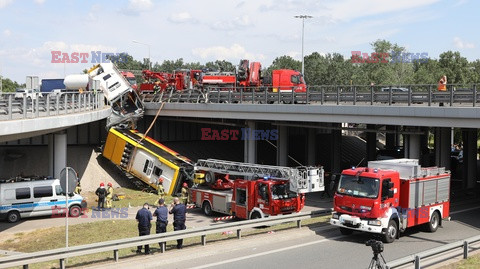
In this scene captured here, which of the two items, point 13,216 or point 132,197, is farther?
point 132,197

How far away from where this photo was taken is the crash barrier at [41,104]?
Result: 796 inches

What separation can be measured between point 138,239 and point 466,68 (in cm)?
10216

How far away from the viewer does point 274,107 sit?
3034 centimetres

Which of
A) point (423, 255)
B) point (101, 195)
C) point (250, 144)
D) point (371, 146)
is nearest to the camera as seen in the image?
point (423, 255)

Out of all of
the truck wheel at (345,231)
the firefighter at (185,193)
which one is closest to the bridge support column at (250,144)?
the firefighter at (185,193)

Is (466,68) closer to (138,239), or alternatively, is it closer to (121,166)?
(121,166)

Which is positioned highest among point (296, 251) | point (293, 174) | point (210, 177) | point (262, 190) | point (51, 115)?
point (51, 115)

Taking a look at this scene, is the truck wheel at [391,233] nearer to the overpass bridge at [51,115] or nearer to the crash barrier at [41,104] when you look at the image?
the overpass bridge at [51,115]

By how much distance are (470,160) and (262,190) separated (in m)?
17.8

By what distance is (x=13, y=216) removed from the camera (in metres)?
24.2

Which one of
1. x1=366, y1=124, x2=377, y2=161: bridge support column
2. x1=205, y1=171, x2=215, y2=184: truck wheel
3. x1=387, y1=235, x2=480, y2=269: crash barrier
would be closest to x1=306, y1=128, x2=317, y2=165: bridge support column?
x1=366, y1=124, x2=377, y2=161: bridge support column

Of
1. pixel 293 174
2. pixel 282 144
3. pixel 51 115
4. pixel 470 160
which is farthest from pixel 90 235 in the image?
pixel 470 160

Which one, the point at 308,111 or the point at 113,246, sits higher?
the point at 308,111

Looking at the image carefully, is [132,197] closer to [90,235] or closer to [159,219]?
[90,235]
